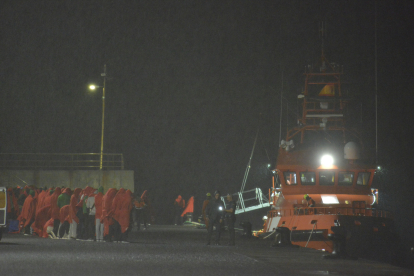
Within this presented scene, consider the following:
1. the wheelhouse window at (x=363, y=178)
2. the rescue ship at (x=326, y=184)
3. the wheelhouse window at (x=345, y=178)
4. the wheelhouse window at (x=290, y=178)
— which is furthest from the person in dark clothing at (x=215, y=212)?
the wheelhouse window at (x=363, y=178)

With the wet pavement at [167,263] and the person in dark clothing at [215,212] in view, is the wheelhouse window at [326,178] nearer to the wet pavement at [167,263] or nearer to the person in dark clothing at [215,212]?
the person in dark clothing at [215,212]

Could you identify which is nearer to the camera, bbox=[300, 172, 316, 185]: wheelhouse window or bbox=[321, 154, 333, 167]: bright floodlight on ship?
bbox=[321, 154, 333, 167]: bright floodlight on ship

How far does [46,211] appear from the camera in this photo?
2370 cm

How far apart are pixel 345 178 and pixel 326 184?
752 millimetres

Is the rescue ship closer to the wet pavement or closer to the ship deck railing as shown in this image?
the ship deck railing

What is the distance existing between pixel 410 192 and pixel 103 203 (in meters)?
67.4

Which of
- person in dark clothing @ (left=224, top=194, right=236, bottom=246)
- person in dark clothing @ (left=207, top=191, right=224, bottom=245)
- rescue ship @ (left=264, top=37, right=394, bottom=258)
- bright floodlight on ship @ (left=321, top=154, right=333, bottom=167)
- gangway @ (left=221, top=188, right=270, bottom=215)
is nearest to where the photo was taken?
person in dark clothing @ (left=207, top=191, right=224, bottom=245)

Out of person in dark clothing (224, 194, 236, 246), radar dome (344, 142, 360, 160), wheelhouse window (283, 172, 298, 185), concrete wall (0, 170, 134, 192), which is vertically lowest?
person in dark clothing (224, 194, 236, 246)

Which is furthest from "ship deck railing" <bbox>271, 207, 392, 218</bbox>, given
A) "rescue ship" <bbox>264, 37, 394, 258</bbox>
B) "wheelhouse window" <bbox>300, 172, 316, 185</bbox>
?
"wheelhouse window" <bbox>300, 172, 316, 185</bbox>

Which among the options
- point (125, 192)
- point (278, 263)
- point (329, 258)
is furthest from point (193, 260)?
point (125, 192)

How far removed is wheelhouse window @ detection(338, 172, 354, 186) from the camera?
25.0 meters

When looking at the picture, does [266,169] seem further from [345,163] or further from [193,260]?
[193,260]

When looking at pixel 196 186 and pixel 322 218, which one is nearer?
pixel 322 218

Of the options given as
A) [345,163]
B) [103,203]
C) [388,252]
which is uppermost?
[345,163]
